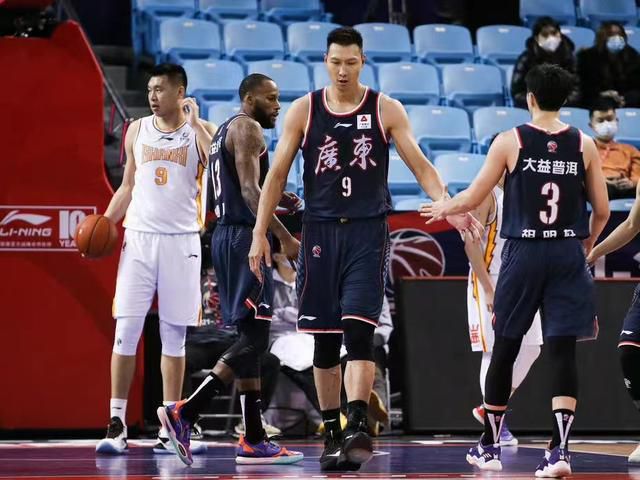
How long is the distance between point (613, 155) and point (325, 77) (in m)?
3.29

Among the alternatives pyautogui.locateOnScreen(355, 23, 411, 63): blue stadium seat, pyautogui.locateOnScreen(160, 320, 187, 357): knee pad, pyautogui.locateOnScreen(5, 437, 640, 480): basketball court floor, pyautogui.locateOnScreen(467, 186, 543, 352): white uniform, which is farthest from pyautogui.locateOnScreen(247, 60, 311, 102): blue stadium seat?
pyautogui.locateOnScreen(160, 320, 187, 357): knee pad

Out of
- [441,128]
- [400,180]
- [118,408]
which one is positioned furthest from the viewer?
[441,128]

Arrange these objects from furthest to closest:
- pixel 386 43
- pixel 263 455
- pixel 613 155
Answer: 1. pixel 386 43
2. pixel 613 155
3. pixel 263 455

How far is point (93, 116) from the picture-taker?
31.9ft

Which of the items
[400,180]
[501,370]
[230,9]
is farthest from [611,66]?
[501,370]

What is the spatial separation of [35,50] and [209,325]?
2.56 metres

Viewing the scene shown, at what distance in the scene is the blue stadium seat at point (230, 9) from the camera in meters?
15.8

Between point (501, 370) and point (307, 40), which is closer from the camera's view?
point (501, 370)

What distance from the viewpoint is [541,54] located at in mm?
14727

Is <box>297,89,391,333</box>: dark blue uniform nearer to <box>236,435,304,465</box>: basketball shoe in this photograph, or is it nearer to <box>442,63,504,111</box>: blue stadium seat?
<box>236,435,304,465</box>: basketball shoe

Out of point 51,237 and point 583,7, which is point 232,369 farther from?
point 583,7

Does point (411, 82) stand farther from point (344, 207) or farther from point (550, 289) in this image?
point (550, 289)

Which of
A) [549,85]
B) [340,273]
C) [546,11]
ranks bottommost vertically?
[340,273]

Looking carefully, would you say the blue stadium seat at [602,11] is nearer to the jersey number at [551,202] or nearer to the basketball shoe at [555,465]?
the jersey number at [551,202]
